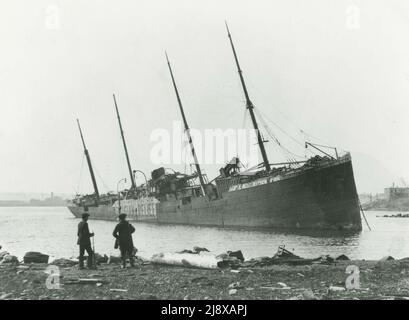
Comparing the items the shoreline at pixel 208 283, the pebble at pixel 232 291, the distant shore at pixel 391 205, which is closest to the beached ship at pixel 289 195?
the shoreline at pixel 208 283

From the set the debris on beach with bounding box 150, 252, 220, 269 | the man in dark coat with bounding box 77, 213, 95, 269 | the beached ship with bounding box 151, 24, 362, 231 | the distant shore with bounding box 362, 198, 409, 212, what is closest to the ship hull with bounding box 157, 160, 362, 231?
the beached ship with bounding box 151, 24, 362, 231

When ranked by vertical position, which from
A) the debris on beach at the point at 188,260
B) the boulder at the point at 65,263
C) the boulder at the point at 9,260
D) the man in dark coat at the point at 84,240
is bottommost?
the boulder at the point at 65,263

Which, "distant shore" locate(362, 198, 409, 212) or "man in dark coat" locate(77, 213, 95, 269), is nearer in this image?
"man in dark coat" locate(77, 213, 95, 269)

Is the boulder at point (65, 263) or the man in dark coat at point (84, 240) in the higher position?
the man in dark coat at point (84, 240)

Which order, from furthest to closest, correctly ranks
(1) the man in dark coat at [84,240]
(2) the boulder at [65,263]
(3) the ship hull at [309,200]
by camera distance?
(3) the ship hull at [309,200] < (2) the boulder at [65,263] < (1) the man in dark coat at [84,240]

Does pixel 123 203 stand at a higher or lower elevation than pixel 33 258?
higher

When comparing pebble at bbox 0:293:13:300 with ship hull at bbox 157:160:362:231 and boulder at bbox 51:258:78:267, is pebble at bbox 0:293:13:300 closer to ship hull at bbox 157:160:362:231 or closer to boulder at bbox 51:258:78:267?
boulder at bbox 51:258:78:267

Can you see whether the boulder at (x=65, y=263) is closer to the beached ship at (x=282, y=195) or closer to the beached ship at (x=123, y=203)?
the beached ship at (x=282, y=195)

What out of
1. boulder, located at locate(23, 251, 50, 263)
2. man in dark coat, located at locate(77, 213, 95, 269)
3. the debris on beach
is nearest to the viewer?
the debris on beach

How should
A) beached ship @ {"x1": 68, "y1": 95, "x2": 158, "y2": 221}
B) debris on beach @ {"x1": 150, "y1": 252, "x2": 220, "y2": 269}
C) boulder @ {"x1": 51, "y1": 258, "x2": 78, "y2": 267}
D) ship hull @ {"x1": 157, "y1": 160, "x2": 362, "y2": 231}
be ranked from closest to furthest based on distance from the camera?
debris on beach @ {"x1": 150, "y1": 252, "x2": 220, "y2": 269}, boulder @ {"x1": 51, "y1": 258, "x2": 78, "y2": 267}, ship hull @ {"x1": 157, "y1": 160, "x2": 362, "y2": 231}, beached ship @ {"x1": 68, "y1": 95, "x2": 158, "y2": 221}

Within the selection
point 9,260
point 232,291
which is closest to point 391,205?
point 9,260

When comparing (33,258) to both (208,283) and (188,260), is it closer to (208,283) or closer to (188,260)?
(188,260)
